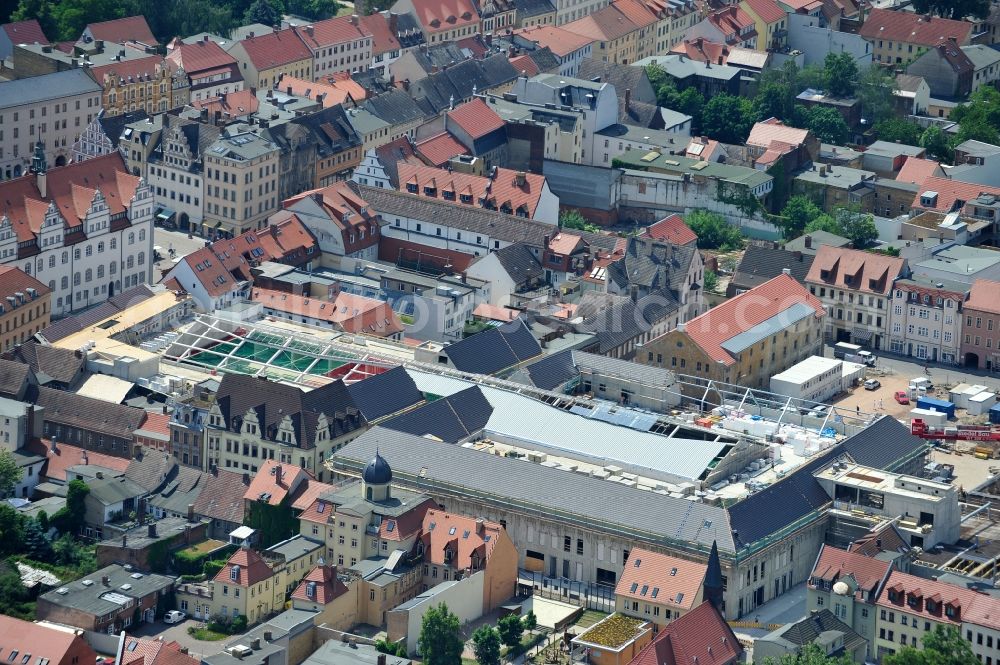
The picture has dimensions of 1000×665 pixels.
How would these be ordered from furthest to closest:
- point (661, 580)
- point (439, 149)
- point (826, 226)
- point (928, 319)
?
1. point (439, 149)
2. point (826, 226)
3. point (928, 319)
4. point (661, 580)

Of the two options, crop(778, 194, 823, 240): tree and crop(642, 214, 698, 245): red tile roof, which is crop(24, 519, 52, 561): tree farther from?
crop(778, 194, 823, 240): tree

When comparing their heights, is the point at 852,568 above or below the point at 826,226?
below

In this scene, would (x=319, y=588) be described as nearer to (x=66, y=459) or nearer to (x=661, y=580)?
(x=661, y=580)

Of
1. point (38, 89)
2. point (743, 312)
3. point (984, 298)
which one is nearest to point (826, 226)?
point (984, 298)

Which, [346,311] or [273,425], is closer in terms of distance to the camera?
[273,425]

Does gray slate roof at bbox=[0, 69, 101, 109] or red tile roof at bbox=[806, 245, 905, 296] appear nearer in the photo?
red tile roof at bbox=[806, 245, 905, 296]

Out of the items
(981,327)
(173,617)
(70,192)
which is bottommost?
(173,617)

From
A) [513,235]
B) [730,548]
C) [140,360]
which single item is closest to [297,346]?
[140,360]

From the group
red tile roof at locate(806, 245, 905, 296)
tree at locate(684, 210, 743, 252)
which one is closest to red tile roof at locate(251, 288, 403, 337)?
red tile roof at locate(806, 245, 905, 296)
